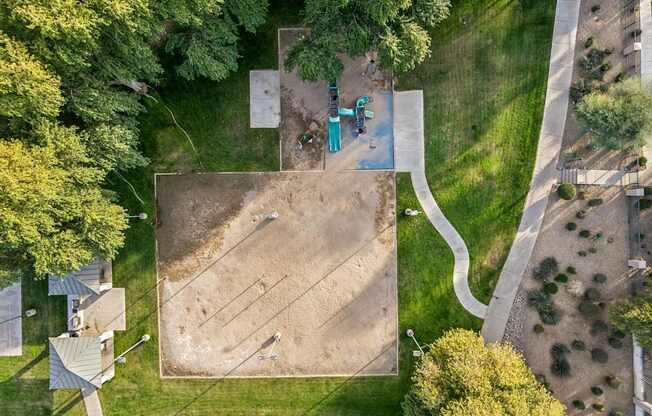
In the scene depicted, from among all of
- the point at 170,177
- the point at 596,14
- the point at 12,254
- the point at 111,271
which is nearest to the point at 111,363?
the point at 111,271

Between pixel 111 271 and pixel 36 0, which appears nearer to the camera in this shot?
pixel 36 0

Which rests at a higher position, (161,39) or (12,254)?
(161,39)

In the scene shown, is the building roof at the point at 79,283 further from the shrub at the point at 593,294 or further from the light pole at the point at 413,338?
the shrub at the point at 593,294

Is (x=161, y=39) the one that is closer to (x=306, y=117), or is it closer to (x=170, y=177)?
(x=170, y=177)

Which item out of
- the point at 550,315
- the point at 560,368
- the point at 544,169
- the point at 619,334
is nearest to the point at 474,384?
the point at 550,315

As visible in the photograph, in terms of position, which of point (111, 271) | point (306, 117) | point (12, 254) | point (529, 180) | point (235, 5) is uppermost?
point (235, 5)

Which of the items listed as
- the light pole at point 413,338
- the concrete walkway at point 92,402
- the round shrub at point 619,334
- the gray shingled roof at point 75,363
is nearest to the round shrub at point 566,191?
the round shrub at point 619,334
